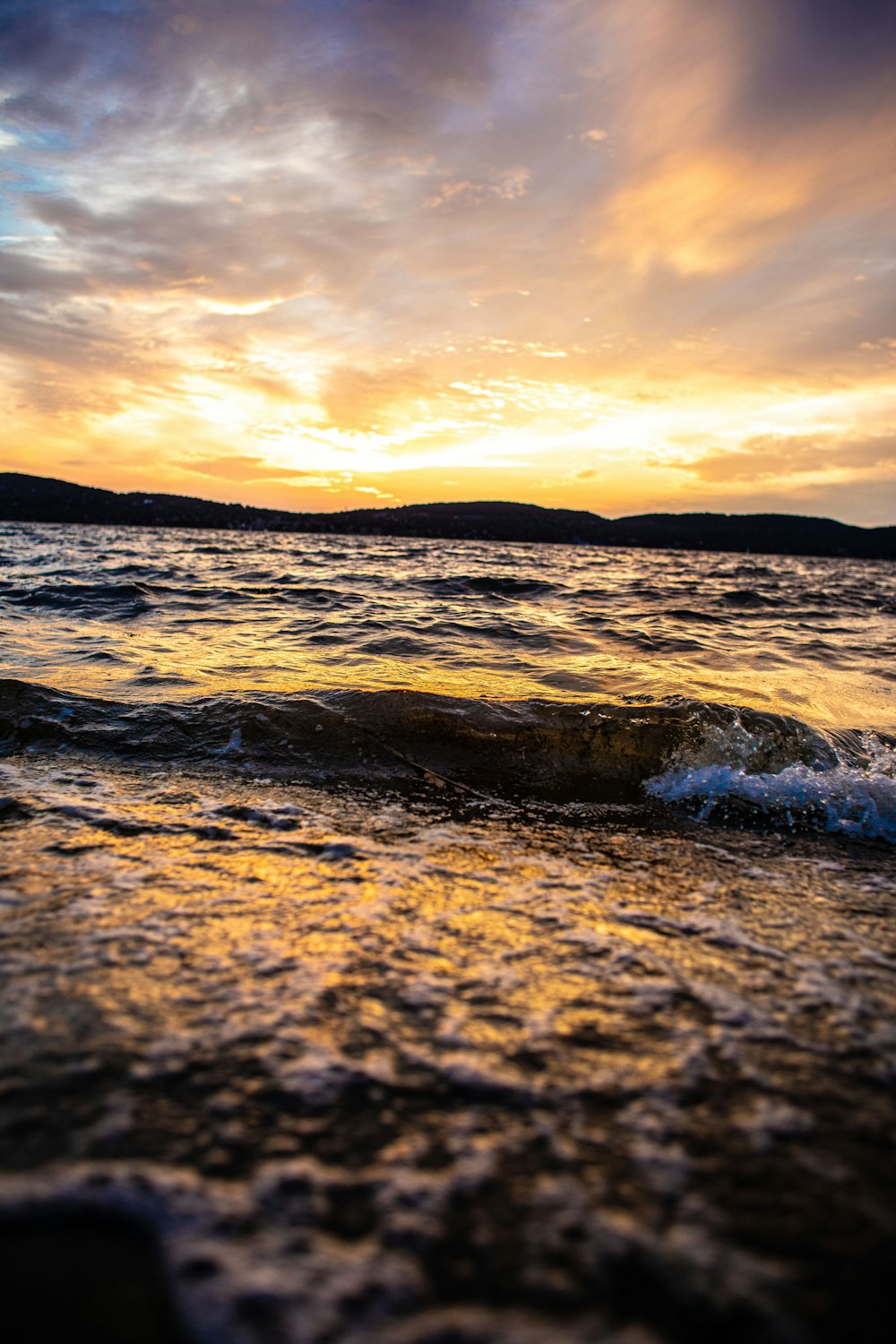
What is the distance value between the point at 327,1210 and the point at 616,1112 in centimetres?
76

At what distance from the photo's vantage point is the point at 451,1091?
1.78 metres

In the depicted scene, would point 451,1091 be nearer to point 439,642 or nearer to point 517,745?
point 517,745

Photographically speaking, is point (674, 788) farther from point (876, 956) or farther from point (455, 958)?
point (455, 958)

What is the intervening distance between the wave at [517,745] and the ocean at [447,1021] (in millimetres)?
34

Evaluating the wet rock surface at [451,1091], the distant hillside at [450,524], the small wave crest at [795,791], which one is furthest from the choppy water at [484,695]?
the distant hillside at [450,524]

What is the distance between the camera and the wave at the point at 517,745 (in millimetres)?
4355

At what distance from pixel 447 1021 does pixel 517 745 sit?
9.76ft

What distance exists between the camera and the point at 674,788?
446 cm

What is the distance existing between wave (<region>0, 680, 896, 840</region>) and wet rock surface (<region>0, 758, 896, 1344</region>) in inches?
47.0

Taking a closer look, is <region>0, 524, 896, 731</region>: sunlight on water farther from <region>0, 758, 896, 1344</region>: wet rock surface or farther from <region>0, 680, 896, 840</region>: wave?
<region>0, 758, 896, 1344</region>: wet rock surface

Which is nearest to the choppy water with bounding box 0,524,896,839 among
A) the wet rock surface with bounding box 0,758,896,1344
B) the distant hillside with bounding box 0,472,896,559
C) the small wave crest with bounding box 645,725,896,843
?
the small wave crest with bounding box 645,725,896,843

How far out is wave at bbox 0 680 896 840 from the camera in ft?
14.3

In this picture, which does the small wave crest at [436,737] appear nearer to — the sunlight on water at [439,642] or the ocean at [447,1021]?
the ocean at [447,1021]

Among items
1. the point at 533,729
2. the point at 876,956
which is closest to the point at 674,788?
the point at 533,729
